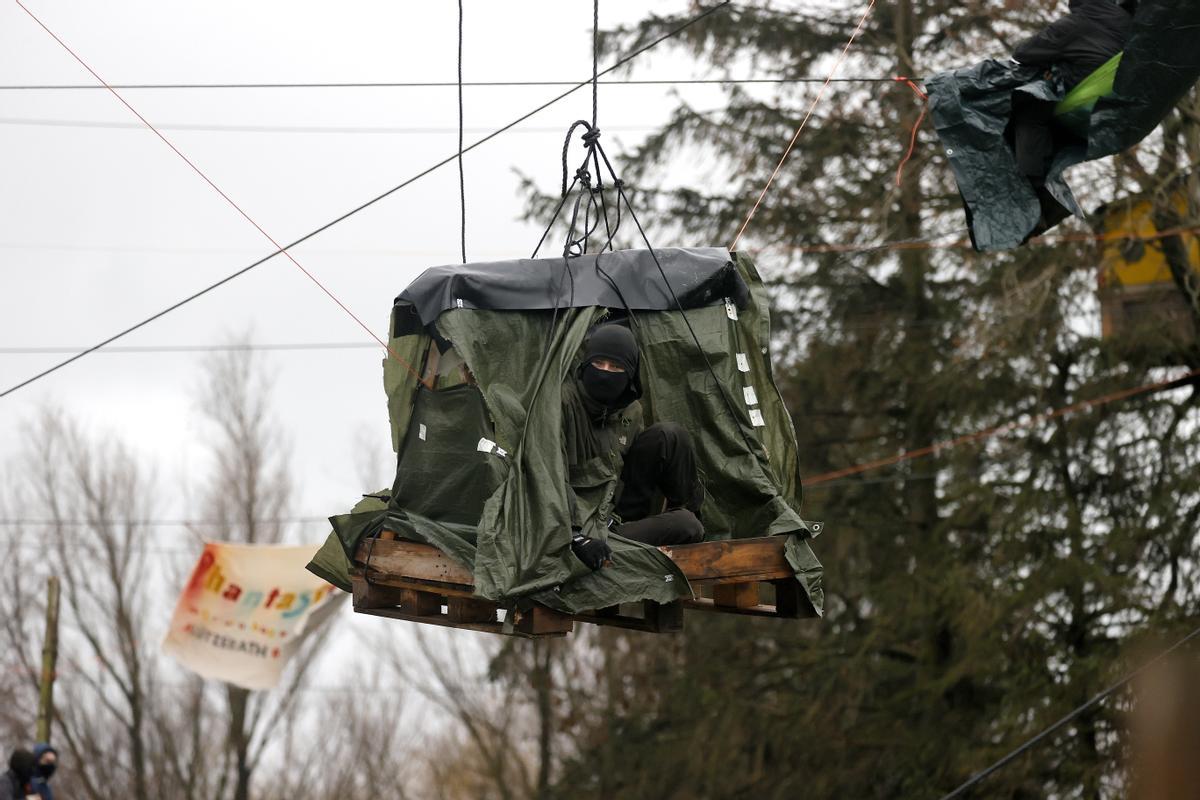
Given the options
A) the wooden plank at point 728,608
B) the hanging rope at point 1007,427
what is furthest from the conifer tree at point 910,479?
the wooden plank at point 728,608

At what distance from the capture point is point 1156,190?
12.7m

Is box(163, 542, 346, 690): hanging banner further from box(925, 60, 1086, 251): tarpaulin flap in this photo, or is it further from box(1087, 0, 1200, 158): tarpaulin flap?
box(1087, 0, 1200, 158): tarpaulin flap

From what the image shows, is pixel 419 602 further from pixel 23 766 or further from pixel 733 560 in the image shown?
pixel 23 766

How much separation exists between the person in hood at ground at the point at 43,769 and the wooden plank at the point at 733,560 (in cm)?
657

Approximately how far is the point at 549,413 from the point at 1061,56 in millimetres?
3010

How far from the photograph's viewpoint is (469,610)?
20.7 ft

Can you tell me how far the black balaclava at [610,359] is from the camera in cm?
609

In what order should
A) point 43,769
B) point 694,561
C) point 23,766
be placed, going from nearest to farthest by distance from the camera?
point 694,561 < point 23,766 < point 43,769

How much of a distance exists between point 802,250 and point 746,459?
10311 millimetres

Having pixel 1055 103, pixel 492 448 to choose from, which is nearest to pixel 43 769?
pixel 492 448

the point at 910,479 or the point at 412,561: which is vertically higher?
the point at 910,479

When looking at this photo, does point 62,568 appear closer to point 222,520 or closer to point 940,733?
point 222,520

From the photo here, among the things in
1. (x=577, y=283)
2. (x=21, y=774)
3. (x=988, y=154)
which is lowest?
(x=21, y=774)

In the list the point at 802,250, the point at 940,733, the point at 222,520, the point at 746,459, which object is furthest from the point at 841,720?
the point at 222,520
